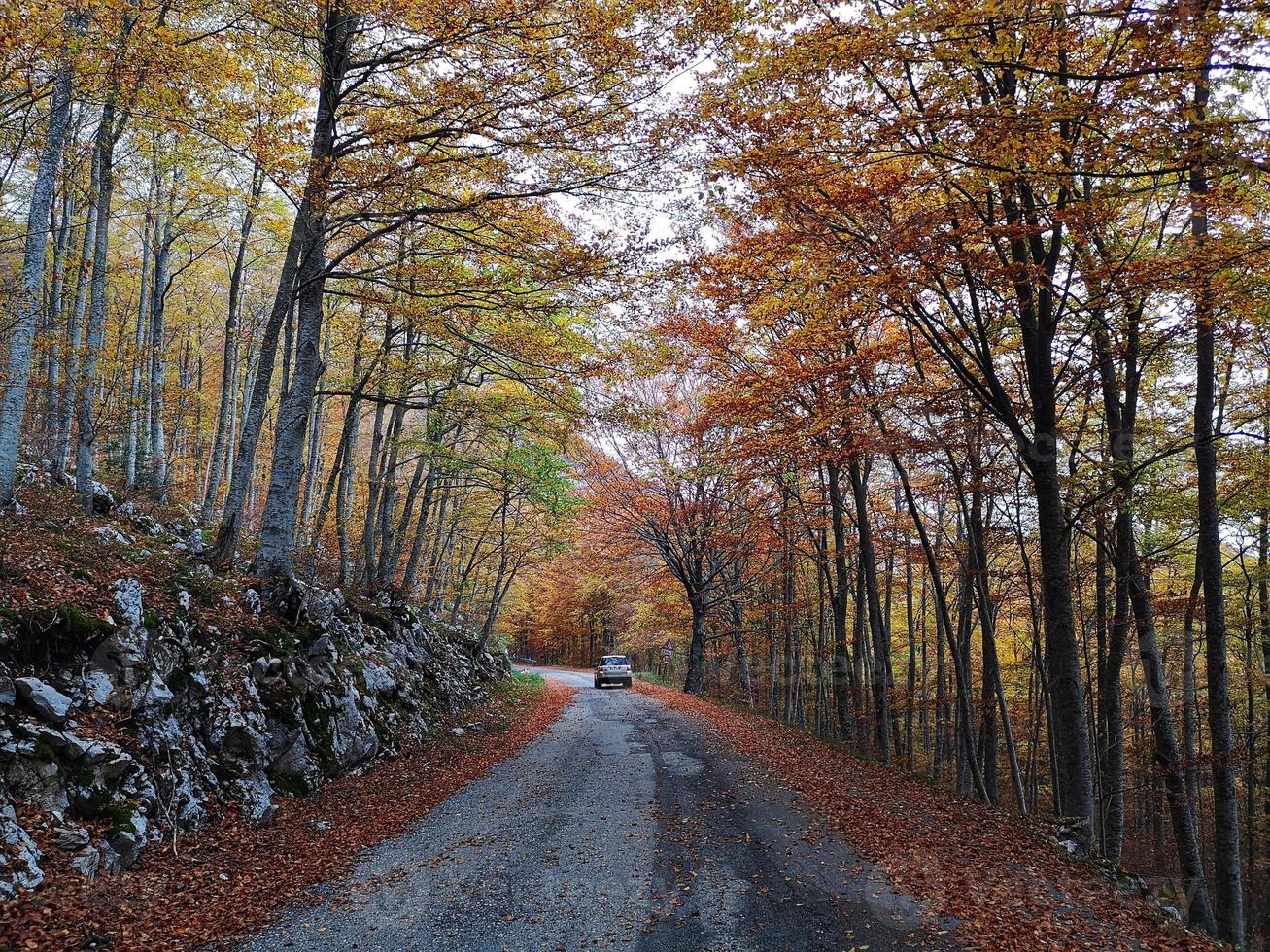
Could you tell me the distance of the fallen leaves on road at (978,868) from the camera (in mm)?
4980

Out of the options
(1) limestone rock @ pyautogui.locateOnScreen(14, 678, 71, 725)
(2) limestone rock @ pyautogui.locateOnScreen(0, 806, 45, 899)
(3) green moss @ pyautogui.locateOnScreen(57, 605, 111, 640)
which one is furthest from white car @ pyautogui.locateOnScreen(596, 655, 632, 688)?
(2) limestone rock @ pyautogui.locateOnScreen(0, 806, 45, 899)

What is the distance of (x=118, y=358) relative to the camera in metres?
10.7

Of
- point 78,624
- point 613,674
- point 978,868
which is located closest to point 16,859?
point 78,624

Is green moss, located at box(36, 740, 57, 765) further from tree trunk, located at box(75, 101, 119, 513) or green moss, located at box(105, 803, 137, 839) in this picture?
tree trunk, located at box(75, 101, 119, 513)

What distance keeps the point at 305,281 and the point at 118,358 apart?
4.06 metres

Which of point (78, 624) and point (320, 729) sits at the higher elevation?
point (78, 624)

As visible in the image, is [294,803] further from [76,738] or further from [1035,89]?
[1035,89]

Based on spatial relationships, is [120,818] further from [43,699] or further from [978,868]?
[978,868]

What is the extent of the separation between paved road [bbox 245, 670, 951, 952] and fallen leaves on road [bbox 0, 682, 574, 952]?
0.34 meters

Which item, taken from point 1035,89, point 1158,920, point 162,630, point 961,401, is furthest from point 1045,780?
point 162,630

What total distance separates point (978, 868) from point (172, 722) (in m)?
8.14

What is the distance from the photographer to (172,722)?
6.33 meters

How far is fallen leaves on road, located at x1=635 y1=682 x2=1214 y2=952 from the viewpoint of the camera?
498 centimetres

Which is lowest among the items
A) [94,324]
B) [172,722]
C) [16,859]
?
[16,859]
